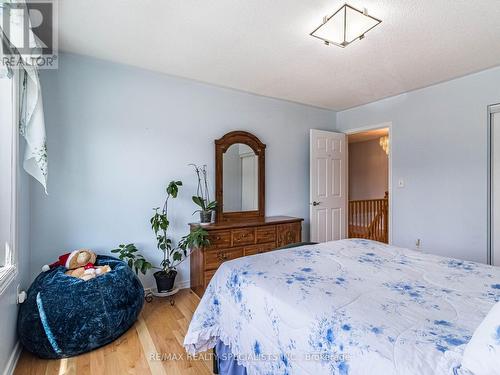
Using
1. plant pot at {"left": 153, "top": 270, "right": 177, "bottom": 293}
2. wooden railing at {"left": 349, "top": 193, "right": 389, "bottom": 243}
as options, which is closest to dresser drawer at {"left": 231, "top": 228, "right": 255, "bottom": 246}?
plant pot at {"left": 153, "top": 270, "right": 177, "bottom": 293}

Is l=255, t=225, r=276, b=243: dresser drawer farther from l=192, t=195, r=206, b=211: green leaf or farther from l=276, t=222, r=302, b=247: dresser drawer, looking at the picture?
l=192, t=195, r=206, b=211: green leaf

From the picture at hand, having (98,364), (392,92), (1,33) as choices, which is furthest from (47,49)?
(392,92)

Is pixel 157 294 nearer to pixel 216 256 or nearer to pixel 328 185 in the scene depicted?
pixel 216 256

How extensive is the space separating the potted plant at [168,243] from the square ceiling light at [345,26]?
1.89 metres

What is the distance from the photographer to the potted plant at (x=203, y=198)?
2957 millimetres

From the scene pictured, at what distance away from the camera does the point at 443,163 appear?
312 cm

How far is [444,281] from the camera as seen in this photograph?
48.9 inches

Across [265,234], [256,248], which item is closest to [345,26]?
[265,234]

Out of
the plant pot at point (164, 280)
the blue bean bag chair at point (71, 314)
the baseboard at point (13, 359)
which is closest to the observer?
the baseboard at point (13, 359)

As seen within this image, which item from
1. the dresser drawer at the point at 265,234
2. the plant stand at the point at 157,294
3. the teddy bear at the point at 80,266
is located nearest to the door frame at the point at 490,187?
the dresser drawer at the point at 265,234

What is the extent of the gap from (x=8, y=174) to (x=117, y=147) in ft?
3.57

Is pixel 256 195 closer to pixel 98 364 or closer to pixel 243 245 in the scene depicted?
pixel 243 245

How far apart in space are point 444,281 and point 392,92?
295 cm

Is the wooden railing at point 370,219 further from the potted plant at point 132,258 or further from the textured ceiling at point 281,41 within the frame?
the potted plant at point 132,258
